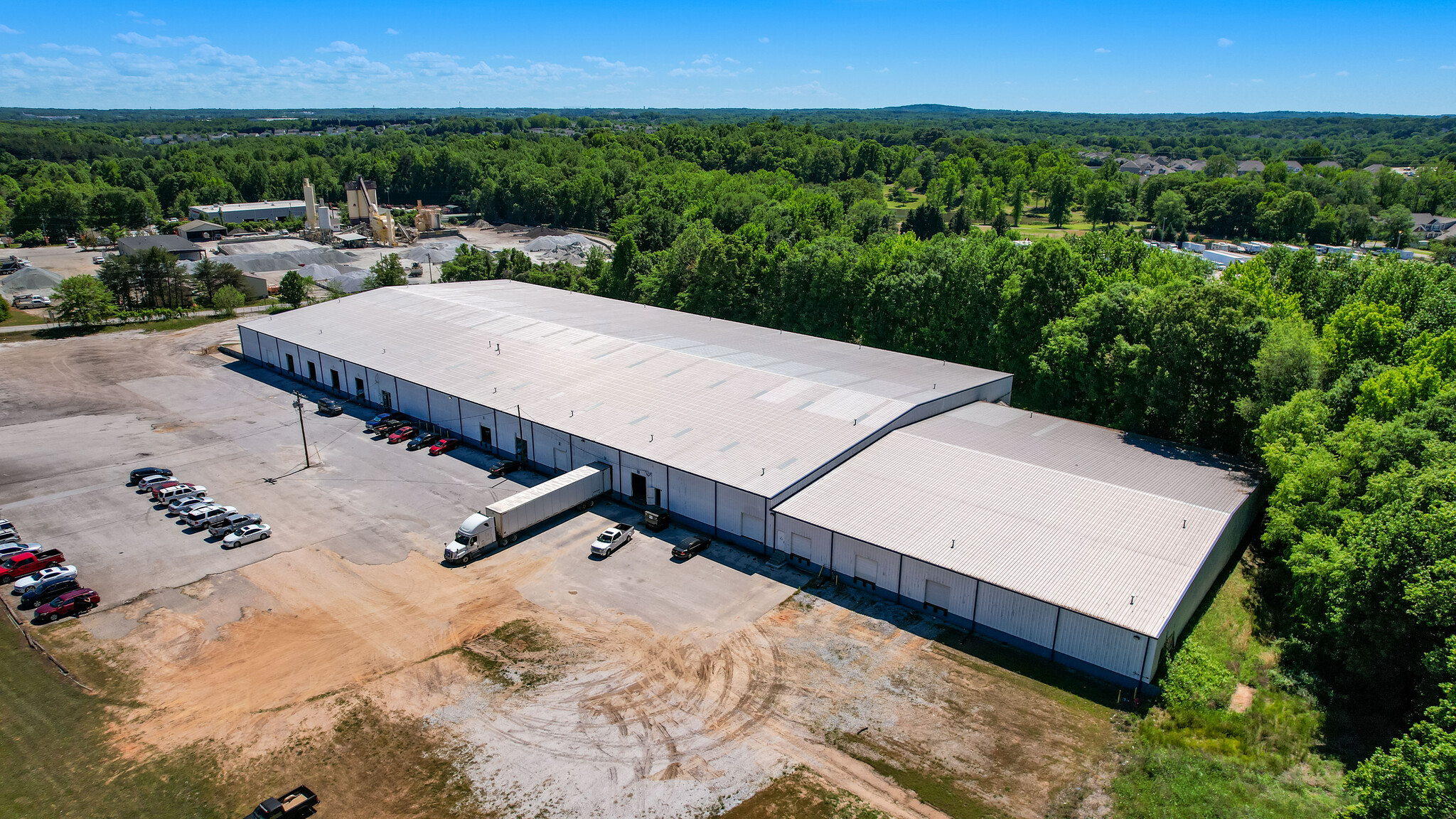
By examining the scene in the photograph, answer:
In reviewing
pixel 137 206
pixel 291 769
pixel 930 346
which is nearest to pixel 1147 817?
pixel 291 769

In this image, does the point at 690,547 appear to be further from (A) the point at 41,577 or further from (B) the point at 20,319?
(B) the point at 20,319

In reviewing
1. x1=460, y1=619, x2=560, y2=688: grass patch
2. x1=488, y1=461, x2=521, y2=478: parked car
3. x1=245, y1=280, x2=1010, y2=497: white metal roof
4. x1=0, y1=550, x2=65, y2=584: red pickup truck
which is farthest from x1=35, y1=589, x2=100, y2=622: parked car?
x1=245, y1=280, x2=1010, y2=497: white metal roof

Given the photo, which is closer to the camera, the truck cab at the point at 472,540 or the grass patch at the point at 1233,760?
the grass patch at the point at 1233,760

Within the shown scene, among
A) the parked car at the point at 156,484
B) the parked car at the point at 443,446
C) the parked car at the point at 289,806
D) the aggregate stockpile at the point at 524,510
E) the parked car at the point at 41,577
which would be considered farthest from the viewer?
the parked car at the point at 443,446

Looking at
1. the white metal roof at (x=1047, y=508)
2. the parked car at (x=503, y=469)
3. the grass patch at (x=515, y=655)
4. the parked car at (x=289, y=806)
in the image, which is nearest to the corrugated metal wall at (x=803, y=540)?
the white metal roof at (x=1047, y=508)

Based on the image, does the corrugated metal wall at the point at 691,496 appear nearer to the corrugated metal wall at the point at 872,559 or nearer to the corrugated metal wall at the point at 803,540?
the corrugated metal wall at the point at 803,540

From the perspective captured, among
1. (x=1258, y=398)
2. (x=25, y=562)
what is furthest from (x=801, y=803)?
(x=25, y=562)

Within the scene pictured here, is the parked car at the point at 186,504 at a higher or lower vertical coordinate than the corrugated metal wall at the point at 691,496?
lower
